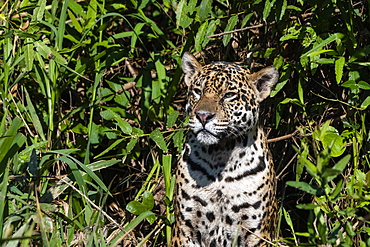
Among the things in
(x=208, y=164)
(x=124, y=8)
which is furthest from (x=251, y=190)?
(x=124, y=8)

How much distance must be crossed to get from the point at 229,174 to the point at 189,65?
866 millimetres

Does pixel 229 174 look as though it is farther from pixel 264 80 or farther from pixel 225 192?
pixel 264 80

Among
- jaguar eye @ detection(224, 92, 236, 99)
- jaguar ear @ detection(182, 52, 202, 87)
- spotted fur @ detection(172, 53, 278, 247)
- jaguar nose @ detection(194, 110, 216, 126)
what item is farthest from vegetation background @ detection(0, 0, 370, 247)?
jaguar nose @ detection(194, 110, 216, 126)

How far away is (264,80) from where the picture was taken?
4680mm

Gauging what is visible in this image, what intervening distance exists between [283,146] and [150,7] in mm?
2052

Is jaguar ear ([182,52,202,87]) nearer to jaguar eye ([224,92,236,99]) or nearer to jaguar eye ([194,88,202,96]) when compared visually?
jaguar eye ([194,88,202,96])

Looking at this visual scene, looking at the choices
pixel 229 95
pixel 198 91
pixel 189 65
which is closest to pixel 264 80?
pixel 229 95

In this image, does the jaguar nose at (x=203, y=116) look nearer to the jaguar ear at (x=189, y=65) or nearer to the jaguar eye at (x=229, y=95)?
the jaguar eye at (x=229, y=95)

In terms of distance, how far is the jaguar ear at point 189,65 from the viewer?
16.0ft

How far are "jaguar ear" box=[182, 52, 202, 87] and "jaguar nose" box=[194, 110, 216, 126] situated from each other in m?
0.69

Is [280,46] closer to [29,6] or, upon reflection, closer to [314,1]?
[314,1]

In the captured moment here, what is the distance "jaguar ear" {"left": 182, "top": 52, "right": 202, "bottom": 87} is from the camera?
16.0ft

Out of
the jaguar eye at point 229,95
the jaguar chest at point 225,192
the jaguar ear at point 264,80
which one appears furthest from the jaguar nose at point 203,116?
the jaguar ear at point 264,80

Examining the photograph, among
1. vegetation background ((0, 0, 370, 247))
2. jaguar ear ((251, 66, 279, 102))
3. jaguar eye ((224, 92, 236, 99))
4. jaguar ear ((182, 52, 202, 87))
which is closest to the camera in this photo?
jaguar eye ((224, 92, 236, 99))
